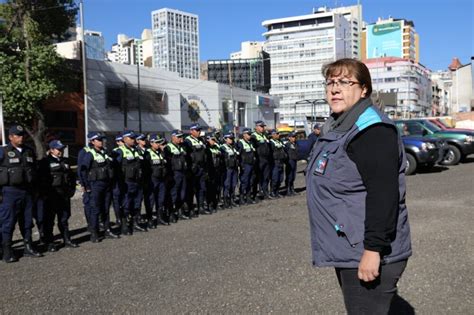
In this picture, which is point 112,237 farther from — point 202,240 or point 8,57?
point 8,57

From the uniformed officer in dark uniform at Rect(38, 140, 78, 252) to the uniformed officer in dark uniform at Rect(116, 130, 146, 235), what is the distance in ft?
3.64

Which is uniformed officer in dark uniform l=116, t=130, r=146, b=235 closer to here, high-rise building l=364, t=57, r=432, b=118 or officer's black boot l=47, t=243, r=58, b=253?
officer's black boot l=47, t=243, r=58, b=253

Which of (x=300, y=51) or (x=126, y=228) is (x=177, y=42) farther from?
(x=126, y=228)

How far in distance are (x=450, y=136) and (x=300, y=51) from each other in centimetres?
13836

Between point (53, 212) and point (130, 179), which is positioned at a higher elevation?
point (130, 179)

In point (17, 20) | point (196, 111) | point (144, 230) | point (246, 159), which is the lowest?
point (144, 230)

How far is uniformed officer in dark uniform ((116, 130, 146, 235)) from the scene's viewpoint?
9.08 m

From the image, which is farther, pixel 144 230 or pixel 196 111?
pixel 196 111

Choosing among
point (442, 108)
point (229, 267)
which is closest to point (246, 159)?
point (229, 267)

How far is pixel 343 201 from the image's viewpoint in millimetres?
2359

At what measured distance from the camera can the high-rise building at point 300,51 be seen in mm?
149500

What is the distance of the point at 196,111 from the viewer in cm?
5044

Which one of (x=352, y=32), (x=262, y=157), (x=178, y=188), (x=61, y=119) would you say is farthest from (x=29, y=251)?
(x=352, y=32)

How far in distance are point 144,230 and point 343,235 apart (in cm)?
729
